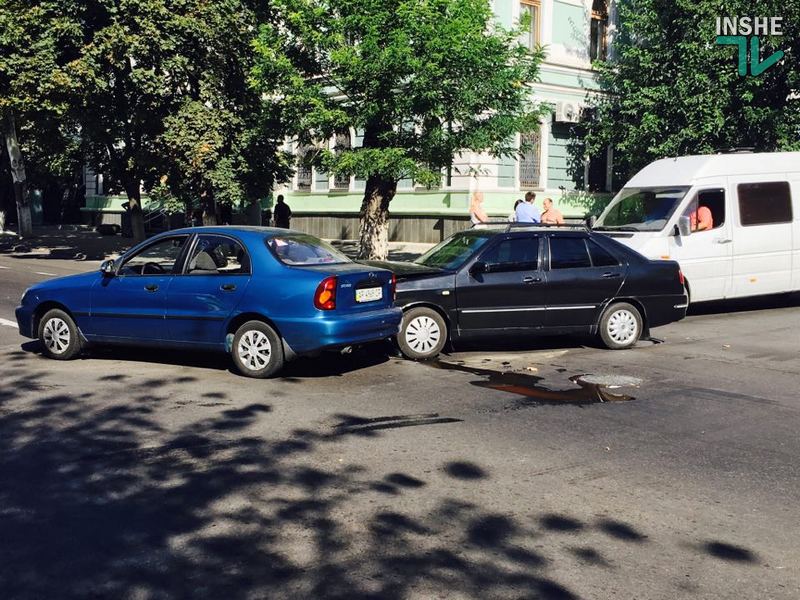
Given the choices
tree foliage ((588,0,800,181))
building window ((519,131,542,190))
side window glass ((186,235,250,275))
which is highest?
tree foliage ((588,0,800,181))

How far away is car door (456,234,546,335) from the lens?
35.4ft

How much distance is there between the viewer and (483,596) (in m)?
4.16

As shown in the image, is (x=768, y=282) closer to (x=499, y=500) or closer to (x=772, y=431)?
(x=772, y=431)

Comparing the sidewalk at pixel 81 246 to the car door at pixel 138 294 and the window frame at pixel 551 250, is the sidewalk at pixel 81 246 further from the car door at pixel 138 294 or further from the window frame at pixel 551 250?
the car door at pixel 138 294

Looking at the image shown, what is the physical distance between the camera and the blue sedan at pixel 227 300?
29.6 feet

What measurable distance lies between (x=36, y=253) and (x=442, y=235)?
13011 millimetres

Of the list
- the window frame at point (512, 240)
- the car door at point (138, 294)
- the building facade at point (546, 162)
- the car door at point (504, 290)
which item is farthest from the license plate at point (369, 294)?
the building facade at point (546, 162)

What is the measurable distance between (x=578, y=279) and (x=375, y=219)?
946 cm

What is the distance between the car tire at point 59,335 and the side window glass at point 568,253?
5.61 metres

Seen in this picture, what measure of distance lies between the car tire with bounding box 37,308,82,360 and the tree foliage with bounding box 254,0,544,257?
8.97 metres

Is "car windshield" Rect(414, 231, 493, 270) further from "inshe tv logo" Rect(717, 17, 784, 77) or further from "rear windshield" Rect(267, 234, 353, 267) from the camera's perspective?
"inshe tv logo" Rect(717, 17, 784, 77)

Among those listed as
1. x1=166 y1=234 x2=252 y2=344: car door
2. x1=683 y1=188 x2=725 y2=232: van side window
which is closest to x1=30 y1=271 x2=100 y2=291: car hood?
x1=166 y1=234 x2=252 y2=344: car door

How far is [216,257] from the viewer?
9.59 m

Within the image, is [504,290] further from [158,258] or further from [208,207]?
[208,207]
